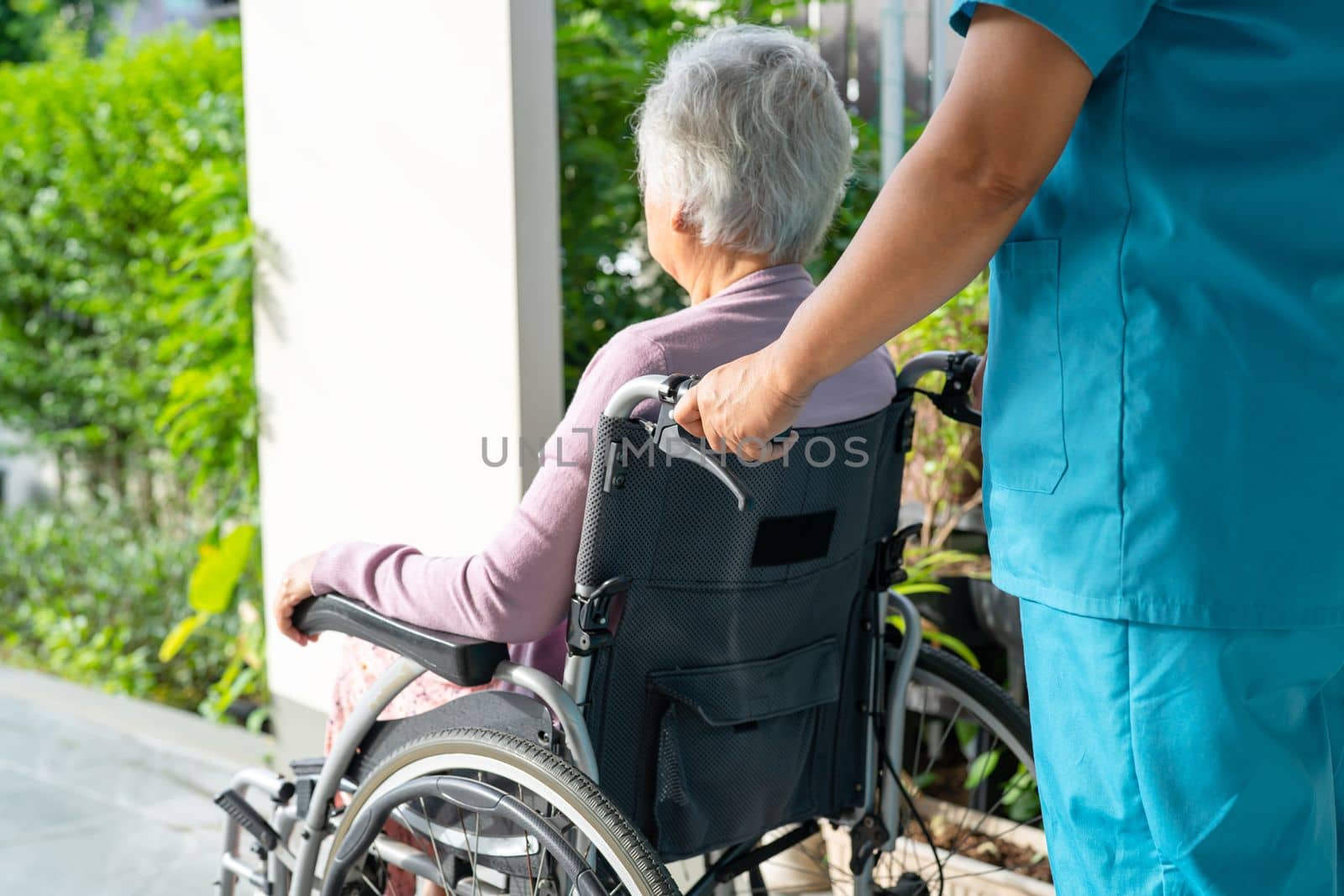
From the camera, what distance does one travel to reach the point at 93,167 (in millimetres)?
4820

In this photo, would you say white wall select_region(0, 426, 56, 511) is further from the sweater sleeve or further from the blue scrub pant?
the blue scrub pant

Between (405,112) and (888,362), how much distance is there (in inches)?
52.6

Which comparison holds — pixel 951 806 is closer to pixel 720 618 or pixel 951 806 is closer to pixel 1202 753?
pixel 720 618

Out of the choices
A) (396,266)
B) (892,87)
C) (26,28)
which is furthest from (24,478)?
(892,87)

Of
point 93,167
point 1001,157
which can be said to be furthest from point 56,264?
point 1001,157

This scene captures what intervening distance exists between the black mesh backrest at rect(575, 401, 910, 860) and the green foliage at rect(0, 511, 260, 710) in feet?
7.74

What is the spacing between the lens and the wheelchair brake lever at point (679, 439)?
4.09 feet

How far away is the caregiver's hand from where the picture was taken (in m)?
1.14

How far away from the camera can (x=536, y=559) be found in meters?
1.43

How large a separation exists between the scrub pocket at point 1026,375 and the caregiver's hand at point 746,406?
6.6 inches

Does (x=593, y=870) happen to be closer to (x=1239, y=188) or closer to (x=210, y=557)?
(x=1239, y=188)

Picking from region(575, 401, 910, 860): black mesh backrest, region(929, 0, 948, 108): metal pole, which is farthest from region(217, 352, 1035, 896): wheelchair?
region(929, 0, 948, 108): metal pole

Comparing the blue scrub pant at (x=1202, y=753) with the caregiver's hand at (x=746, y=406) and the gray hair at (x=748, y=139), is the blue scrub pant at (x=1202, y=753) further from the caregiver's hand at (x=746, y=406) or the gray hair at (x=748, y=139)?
the gray hair at (x=748, y=139)

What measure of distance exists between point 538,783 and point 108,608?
143 inches
